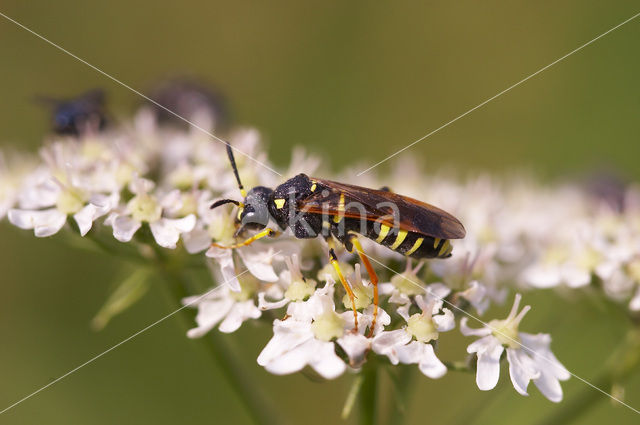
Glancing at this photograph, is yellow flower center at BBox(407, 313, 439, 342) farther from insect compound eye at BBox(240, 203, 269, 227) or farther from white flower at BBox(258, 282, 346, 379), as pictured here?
insect compound eye at BBox(240, 203, 269, 227)

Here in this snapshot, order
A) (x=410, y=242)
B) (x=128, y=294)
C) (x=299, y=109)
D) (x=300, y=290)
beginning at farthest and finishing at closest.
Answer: (x=299, y=109) → (x=128, y=294) → (x=410, y=242) → (x=300, y=290)

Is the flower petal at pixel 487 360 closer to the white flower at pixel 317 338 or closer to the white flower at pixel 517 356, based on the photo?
the white flower at pixel 517 356

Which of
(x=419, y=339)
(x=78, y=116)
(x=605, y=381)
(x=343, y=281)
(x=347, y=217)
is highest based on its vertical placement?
(x=78, y=116)

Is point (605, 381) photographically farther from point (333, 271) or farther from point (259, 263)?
point (259, 263)

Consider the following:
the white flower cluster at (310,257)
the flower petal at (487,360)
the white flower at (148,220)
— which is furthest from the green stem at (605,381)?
the white flower at (148,220)

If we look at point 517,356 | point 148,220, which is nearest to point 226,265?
point 148,220

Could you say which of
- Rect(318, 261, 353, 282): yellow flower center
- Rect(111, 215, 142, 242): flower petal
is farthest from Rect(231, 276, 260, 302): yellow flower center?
Rect(111, 215, 142, 242): flower petal
